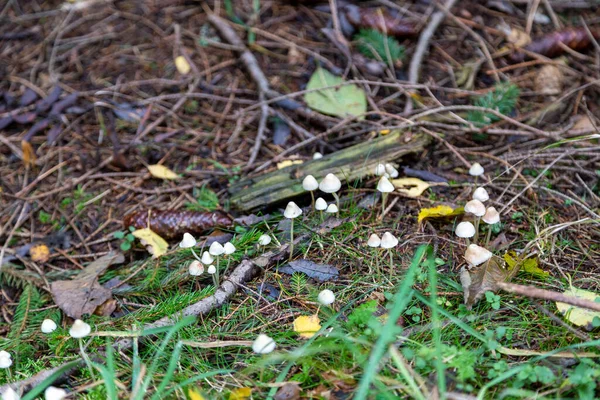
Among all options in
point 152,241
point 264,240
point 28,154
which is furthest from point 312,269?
point 28,154

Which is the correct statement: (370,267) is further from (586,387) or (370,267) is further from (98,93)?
(98,93)

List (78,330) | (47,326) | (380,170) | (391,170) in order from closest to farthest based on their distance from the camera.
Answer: (78,330) → (47,326) → (380,170) → (391,170)

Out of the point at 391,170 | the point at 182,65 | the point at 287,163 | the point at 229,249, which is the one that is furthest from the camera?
the point at 182,65

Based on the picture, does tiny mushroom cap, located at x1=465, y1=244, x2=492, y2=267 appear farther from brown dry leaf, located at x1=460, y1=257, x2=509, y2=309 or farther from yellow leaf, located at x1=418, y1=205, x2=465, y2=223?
yellow leaf, located at x1=418, y1=205, x2=465, y2=223

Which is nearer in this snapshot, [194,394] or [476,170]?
[194,394]

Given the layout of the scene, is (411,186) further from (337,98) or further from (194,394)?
(194,394)
